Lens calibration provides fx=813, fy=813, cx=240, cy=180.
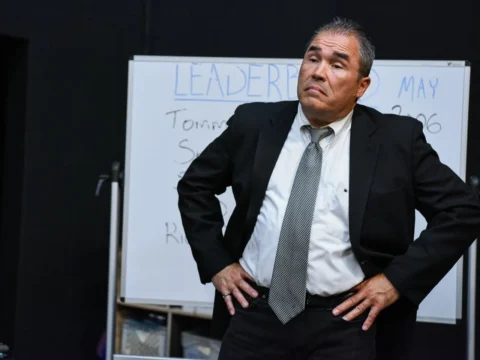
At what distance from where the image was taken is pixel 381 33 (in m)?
3.72

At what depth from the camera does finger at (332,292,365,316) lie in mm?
2023

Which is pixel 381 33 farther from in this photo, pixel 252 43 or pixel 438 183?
pixel 438 183

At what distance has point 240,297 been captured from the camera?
6.97 feet

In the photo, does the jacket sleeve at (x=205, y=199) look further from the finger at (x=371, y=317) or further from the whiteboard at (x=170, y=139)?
the whiteboard at (x=170, y=139)

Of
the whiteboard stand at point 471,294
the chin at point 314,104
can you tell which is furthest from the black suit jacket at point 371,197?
the whiteboard stand at point 471,294

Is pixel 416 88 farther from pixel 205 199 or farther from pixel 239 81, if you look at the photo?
pixel 205 199

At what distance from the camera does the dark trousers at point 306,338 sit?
202 cm

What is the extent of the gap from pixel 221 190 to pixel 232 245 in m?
0.20

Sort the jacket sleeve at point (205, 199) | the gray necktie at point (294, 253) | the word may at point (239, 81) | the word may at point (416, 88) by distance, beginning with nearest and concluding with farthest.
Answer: the gray necktie at point (294, 253), the jacket sleeve at point (205, 199), the word may at point (416, 88), the word may at point (239, 81)

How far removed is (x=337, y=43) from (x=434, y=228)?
21.6 inches

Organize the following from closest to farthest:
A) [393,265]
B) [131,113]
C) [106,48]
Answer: [393,265]
[131,113]
[106,48]

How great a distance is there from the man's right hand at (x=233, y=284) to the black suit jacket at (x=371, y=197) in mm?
22

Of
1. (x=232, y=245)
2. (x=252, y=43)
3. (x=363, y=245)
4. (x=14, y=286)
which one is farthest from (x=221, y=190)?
(x=14, y=286)

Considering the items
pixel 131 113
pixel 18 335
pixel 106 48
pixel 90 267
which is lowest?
pixel 18 335
